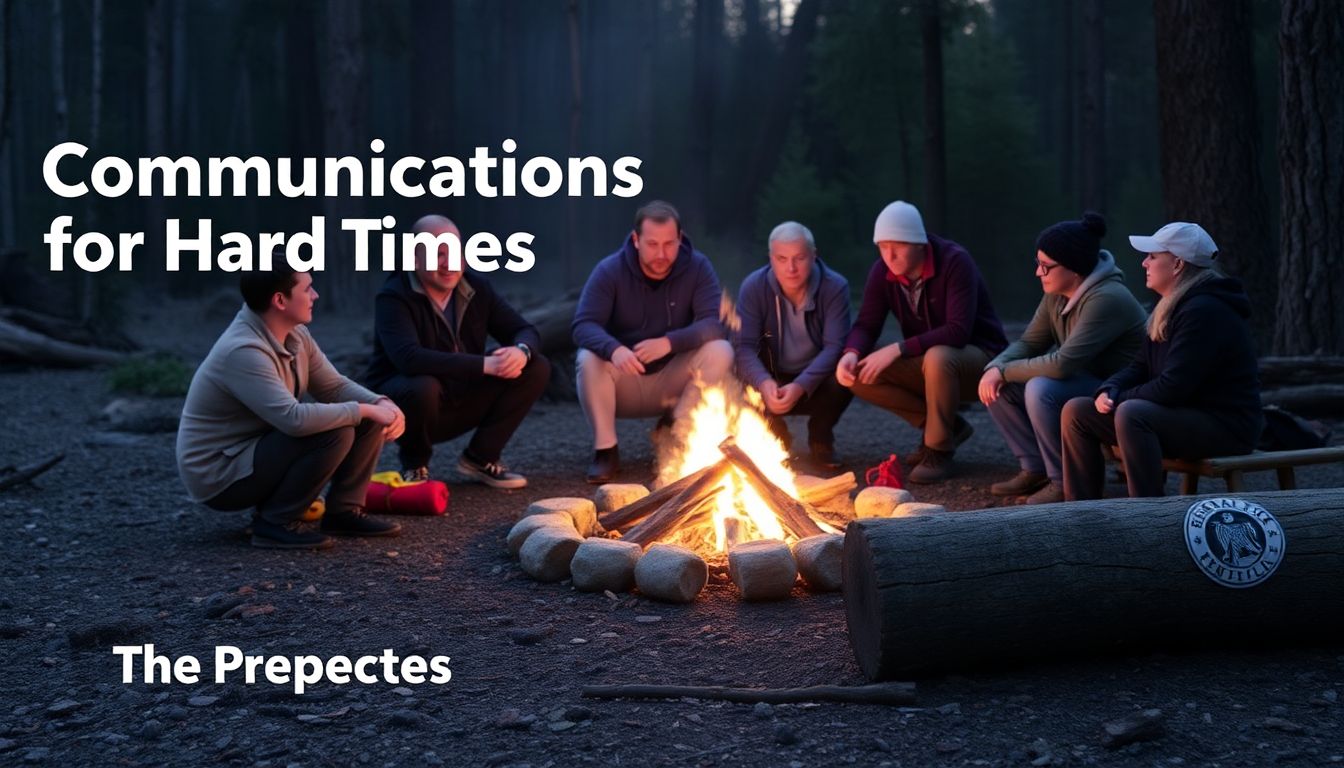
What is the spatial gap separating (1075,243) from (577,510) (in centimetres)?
270

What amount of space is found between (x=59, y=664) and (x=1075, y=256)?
4.65 m

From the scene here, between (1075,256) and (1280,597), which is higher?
(1075,256)

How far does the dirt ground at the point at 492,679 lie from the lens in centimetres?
332

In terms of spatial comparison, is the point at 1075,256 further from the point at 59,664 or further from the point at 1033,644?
the point at 59,664

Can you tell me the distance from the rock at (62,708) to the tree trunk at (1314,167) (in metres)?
7.90

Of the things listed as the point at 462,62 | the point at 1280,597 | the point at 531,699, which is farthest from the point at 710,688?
the point at 462,62

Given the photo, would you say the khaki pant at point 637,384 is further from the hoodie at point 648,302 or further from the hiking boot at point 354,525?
the hiking boot at point 354,525

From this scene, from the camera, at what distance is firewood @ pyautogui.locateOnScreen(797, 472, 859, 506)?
5.96 m

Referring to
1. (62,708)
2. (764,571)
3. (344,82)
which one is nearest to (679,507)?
(764,571)

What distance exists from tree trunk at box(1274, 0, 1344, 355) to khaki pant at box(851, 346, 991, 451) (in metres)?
2.87

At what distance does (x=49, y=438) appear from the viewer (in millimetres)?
8977

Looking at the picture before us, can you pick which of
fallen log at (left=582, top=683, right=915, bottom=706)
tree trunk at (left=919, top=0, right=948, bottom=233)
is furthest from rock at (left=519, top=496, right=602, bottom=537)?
tree trunk at (left=919, top=0, right=948, bottom=233)

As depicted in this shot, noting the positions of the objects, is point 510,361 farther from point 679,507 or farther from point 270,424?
point 679,507

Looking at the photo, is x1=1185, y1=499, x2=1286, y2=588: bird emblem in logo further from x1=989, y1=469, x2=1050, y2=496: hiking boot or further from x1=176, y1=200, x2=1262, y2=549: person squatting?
x1=989, y1=469, x2=1050, y2=496: hiking boot
